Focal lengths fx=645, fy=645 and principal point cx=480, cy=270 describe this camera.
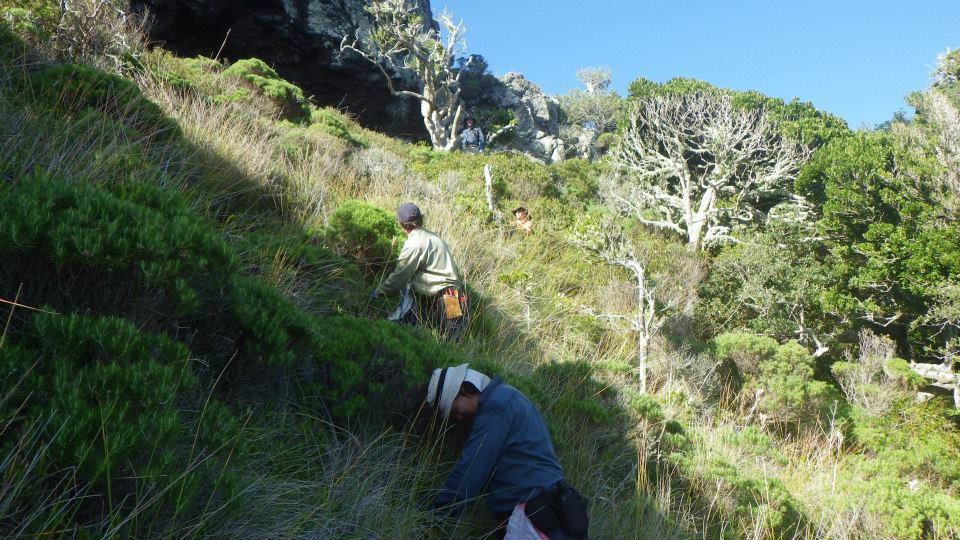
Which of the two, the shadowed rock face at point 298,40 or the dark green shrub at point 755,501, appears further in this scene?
the shadowed rock face at point 298,40

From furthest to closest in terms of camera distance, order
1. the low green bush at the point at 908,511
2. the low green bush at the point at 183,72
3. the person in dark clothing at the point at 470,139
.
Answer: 1. the person in dark clothing at the point at 470,139
2. the low green bush at the point at 183,72
3. the low green bush at the point at 908,511

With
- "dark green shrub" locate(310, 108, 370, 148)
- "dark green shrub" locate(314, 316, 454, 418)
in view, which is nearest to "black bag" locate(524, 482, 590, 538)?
"dark green shrub" locate(314, 316, 454, 418)

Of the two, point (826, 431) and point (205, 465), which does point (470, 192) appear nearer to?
point (826, 431)

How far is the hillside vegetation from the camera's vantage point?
7.42 ft

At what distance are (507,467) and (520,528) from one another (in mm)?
375

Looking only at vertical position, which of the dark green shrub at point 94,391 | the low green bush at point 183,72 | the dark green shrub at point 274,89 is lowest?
the dark green shrub at point 94,391

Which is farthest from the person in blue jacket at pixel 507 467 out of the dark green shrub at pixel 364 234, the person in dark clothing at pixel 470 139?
the person in dark clothing at pixel 470 139

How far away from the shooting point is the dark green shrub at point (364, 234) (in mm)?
6949

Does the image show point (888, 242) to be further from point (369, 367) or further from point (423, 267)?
point (369, 367)

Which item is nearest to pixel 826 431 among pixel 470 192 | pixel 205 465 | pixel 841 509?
pixel 841 509

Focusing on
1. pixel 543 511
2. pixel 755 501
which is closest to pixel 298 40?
pixel 755 501

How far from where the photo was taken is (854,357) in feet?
48.5

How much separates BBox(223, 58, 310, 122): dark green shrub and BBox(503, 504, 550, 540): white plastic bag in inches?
456

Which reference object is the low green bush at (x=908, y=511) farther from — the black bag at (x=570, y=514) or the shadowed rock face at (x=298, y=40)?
the shadowed rock face at (x=298, y=40)
